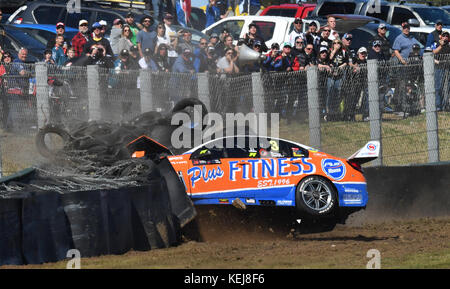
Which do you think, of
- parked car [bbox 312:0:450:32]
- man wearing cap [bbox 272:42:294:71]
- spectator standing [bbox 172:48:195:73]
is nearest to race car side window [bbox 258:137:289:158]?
man wearing cap [bbox 272:42:294:71]

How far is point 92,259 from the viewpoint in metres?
9.38

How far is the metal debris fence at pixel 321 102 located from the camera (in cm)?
1405

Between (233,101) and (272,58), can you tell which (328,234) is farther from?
(272,58)

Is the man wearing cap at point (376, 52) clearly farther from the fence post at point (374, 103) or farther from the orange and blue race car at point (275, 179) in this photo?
the orange and blue race car at point (275, 179)

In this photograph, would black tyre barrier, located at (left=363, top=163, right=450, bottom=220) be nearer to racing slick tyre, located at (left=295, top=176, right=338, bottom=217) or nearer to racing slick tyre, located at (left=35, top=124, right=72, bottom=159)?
racing slick tyre, located at (left=295, top=176, right=338, bottom=217)

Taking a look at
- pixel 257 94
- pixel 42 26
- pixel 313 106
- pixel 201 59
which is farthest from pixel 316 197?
pixel 42 26

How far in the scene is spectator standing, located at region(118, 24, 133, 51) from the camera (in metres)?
17.8

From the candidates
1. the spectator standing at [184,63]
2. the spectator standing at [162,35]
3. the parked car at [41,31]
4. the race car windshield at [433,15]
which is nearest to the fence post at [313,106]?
the spectator standing at [184,63]

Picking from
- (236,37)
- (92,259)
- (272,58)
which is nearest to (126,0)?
(236,37)

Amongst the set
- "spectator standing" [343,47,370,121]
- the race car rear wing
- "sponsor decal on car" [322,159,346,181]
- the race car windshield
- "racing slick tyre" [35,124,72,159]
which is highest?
the race car windshield

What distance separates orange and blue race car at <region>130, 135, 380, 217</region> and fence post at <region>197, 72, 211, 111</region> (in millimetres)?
4070

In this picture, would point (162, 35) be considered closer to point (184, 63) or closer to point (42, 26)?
point (184, 63)

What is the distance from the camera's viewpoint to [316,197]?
1209 cm

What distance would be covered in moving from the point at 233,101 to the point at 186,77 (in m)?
0.98
